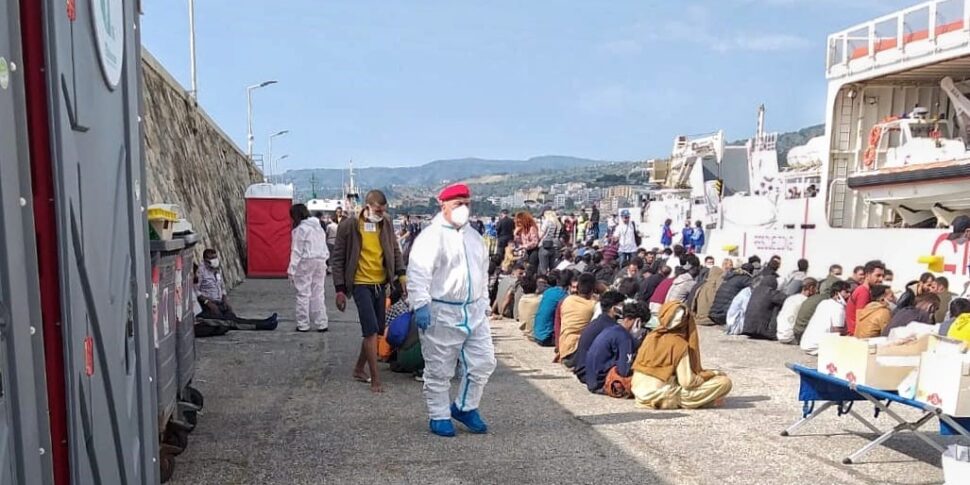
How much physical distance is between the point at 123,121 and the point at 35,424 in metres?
1.15

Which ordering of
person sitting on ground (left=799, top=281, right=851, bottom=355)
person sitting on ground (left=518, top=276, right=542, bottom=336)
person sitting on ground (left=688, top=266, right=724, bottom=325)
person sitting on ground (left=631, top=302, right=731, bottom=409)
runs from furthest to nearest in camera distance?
person sitting on ground (left=688, top=266, right=724, bottom=325)
person sitting on ground (left=518, top=276, right=542, bottom=336)
person sitting on ground (left=799, top=281, right=851, bottom=355)
person sitting on ground (left=631, top=302, right=731, bottom=409)

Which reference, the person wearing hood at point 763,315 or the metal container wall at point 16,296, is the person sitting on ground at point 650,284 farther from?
the metal container wall at point 16,296

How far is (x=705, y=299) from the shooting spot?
10562 mm

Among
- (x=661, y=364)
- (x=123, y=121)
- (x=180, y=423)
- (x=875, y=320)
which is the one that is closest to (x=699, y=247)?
(x=875, y=320)

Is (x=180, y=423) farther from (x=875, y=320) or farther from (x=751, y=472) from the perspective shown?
(x=875, y=320)

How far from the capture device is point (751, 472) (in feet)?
14.2

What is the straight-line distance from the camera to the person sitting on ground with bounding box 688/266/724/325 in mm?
10508

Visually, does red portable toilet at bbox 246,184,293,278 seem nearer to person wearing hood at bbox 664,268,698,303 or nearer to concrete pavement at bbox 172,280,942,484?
concrete pavement at bbox 172,280,942,484

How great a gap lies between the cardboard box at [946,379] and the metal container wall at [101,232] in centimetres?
405

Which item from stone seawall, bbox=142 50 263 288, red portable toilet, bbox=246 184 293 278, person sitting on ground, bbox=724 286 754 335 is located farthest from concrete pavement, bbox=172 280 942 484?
red portable toilet, bbox=246 184 293 278

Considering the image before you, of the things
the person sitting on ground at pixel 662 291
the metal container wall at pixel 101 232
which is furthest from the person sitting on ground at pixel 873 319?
the metal container wall at pixel 101 232

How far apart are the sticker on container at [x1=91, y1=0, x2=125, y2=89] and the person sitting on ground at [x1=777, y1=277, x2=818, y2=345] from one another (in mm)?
8428

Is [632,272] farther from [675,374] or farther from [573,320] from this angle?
[675,374]

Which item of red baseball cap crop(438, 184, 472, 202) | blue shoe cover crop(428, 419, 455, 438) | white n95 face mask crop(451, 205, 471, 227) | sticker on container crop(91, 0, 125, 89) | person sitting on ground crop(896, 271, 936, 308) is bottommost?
blue shoe cover crop(428, 419, 455, 438)
